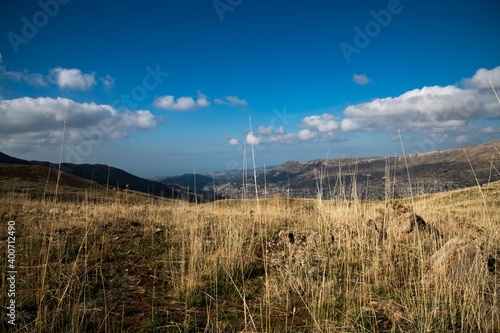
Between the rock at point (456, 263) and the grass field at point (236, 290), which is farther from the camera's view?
the rock at point (456, 263)

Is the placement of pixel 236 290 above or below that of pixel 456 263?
below

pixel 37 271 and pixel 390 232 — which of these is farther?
pixel 390 232

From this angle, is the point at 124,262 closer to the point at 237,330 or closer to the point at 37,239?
the point at 37,239

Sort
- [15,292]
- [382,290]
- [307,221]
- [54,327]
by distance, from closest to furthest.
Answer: [54,327] → [15,292] → [382,290] → [307,221]

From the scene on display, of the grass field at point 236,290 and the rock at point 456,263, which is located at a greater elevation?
the rock at point 456,263

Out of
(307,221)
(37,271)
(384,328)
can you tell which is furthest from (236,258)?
(307,221)

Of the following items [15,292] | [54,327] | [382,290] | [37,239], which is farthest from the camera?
[37,239]

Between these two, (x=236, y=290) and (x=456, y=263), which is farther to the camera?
(x=236, y=290)

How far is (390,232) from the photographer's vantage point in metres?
5.07

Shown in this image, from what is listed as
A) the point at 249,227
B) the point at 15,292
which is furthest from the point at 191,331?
the point at 249,227

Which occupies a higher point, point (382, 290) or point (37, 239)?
point (37, 239)

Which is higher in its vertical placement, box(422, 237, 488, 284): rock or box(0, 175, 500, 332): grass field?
box(422, 237, 488, 284): rock

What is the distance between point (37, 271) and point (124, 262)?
1.09 m

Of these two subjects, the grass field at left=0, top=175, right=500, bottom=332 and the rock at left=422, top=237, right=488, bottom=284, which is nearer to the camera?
the grass field at left=0, top=175, right=500, bottom=332
